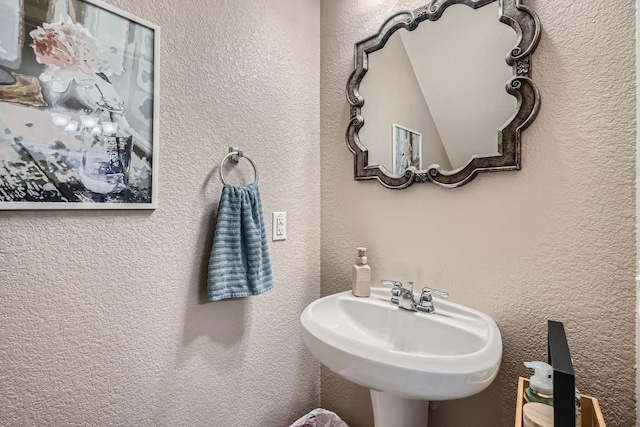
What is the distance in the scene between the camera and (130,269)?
92 cm

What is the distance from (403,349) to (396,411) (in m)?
0.19

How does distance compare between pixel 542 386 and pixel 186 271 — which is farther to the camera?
pixel 186 271

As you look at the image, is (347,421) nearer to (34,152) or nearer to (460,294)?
(460,294)

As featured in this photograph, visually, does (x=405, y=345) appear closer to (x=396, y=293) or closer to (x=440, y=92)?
(x=396, y=293)

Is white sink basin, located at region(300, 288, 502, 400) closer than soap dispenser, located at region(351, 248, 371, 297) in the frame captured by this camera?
Yes

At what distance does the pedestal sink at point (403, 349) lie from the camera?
0.69 meters

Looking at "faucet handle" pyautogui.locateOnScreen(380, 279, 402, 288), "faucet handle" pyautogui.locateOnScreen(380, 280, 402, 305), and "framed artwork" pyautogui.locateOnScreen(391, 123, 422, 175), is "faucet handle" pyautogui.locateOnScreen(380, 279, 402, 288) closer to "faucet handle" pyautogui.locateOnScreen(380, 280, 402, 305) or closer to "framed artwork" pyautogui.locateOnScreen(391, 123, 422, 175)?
"faucet handle" pyautogui.locateOnScreen(380, 280, 402, 305)

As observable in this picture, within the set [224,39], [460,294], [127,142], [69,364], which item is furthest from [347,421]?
[224,39]

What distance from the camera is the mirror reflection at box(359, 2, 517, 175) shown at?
3.30 feet

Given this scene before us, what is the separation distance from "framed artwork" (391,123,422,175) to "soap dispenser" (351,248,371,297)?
1.20ft

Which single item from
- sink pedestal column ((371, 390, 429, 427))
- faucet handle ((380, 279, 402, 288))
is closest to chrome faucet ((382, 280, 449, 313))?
faucet handle ((380, 279, 402, 288))

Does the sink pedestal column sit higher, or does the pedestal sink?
the pedestal sink

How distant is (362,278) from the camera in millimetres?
1239

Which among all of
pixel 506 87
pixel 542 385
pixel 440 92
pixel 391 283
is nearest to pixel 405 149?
pixel 440 92
